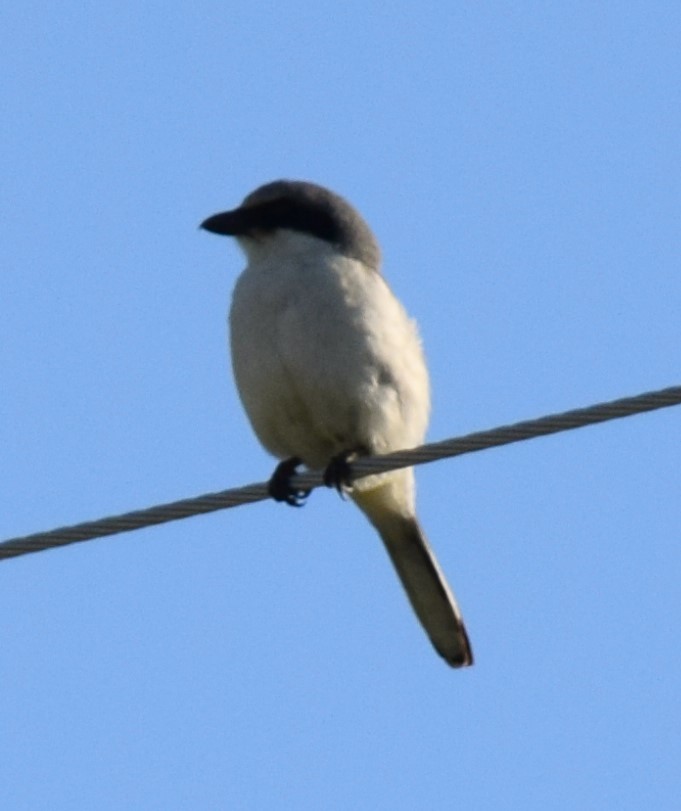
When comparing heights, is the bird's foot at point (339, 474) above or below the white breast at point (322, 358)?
below

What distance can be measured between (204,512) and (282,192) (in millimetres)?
2649

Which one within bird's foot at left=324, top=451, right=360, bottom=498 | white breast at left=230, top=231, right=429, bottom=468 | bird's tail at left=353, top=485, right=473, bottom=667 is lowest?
bird's tail at left=353, top=485, right=473, bottom=667

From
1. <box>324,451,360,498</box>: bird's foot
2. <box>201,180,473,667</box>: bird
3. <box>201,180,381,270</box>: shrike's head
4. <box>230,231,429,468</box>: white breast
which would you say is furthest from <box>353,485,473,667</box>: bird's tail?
<box>201,180,381,270</box>: shrike's head

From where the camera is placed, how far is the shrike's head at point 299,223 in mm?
8664

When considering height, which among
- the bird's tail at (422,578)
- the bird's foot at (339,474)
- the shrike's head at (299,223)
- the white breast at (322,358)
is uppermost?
the shrike's head at (299,223)

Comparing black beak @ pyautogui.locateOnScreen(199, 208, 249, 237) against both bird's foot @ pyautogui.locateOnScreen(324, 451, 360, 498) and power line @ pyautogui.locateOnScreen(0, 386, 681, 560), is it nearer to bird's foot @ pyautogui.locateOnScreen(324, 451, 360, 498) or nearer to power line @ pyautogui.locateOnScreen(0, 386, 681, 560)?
bird's foot @ pyautogui.locateOnScreen(324, 451, 360, 498)

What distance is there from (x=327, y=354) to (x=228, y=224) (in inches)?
42.1

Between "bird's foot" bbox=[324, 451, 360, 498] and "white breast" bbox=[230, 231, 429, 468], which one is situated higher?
"white breast" bbox=[230, 231, 429, 468]

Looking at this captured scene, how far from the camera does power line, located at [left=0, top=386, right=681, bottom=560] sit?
6137 millimetres

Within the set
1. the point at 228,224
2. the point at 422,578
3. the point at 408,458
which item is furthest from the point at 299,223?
the point at 408,458

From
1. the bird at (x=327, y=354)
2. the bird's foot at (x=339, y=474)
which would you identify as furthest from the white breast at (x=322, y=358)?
the bird's foot at (x=339, y=474)

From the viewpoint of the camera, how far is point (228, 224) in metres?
8.88

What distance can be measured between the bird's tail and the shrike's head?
105 cm

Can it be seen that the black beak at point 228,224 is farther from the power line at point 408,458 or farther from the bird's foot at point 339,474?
the power line at point 408,458
